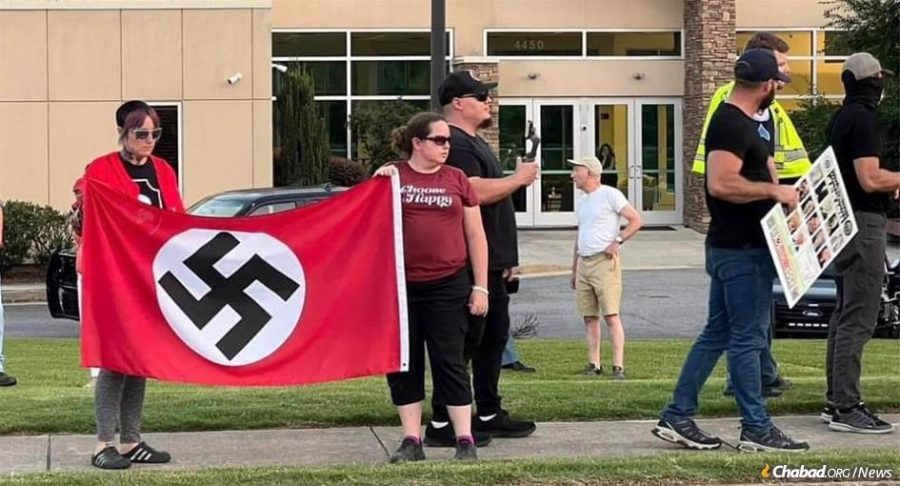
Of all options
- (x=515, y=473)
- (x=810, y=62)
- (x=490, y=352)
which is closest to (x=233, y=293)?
(x=490, y=352)

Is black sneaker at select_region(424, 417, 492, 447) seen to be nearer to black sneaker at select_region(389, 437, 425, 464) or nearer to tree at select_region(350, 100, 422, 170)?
black sneaker at select_region(389, 437, 425, 464)

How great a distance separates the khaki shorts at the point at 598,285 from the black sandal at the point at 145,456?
4.62 meters

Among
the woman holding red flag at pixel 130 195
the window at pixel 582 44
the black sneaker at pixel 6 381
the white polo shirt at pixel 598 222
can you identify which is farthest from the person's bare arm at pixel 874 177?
the window at pixel 582 44

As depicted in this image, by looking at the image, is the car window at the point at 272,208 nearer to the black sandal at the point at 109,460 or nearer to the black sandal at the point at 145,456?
the black sandal at the point at 145,456

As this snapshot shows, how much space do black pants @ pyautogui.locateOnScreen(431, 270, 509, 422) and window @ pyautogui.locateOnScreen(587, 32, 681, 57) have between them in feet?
82.0

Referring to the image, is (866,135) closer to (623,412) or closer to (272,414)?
(623,412)

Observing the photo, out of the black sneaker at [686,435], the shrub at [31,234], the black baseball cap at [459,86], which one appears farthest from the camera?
the shrub at [31,234]

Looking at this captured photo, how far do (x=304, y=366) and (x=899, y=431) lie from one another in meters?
3.30

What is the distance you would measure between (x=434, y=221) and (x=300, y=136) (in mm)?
21600

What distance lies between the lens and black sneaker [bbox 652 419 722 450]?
6.84m

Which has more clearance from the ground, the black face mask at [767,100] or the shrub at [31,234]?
the black face mask at [767,100]

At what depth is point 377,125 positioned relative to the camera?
2986 centimetres

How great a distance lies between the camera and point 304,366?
677 cm

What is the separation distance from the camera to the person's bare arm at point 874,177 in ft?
23.3
